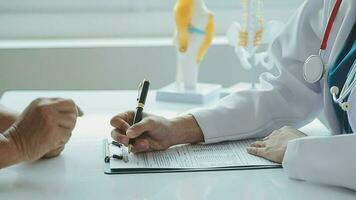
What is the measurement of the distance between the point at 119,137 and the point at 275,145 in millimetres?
312

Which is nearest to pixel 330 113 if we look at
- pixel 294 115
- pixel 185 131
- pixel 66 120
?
pixel 294 115

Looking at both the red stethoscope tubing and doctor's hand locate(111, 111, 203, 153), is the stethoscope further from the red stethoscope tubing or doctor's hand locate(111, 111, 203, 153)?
doctor's hand locate(111, 111, 203, 153)

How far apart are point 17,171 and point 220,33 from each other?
140cm

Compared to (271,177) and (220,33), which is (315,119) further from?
(220,33)

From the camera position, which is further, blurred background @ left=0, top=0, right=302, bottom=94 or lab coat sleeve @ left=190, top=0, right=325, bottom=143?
blurred background @ left=0, top=0, right=302, bottom=94

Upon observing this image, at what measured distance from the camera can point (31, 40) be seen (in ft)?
7.79

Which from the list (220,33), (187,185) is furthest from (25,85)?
(187,185)

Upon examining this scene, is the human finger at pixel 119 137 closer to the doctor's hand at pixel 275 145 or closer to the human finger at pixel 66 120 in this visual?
the human finger at pixel 66 120

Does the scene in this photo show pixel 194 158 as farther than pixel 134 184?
Yes

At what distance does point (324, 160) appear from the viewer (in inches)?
43.1

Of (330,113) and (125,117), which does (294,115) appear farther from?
(125,117)

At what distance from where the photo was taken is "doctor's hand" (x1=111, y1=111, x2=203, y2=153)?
127 centimetres

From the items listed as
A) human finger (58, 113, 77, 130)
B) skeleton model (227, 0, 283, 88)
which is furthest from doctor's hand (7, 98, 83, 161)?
skeleton model (227, 0, 283, 88)

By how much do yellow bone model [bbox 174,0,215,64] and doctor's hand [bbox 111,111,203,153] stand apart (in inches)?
18.8
